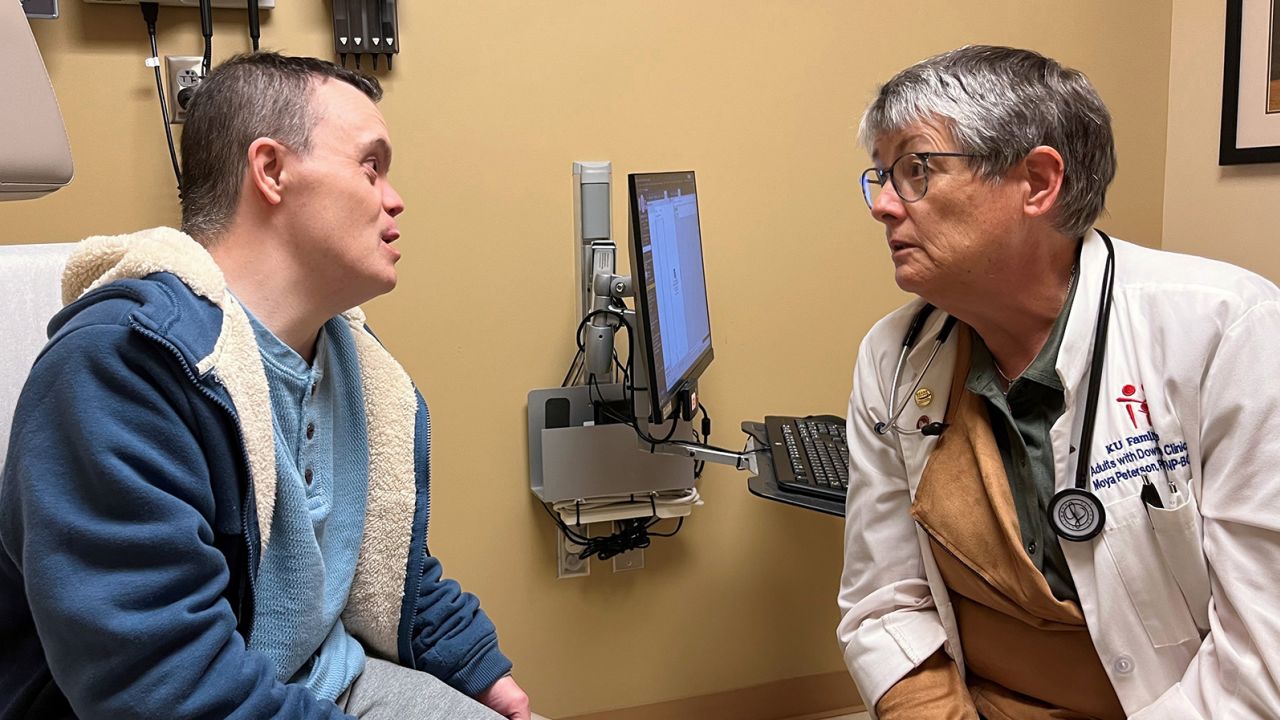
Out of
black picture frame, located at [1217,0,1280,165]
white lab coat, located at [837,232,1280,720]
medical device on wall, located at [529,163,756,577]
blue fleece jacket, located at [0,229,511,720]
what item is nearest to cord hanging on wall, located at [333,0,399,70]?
medical device on wall, located at [529,163,756,577]

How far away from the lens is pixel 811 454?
2039mm

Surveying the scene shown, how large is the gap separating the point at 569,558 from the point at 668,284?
73cm

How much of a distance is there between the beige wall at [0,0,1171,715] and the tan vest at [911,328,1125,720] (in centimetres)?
96

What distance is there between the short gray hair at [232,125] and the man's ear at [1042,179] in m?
0.94

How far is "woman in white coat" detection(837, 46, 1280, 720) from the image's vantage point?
125cm

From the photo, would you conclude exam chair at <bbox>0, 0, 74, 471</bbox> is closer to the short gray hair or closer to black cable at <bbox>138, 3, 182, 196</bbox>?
the short gray hair

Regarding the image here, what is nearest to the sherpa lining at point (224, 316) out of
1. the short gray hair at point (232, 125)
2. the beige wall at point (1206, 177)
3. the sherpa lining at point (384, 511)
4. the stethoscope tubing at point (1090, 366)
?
the short gray hair at point (232, 125)

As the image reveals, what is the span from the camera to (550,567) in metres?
2.29

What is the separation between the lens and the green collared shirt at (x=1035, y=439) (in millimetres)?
1372

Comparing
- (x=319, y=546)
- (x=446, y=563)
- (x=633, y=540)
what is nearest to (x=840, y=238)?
(x=633, y=540)

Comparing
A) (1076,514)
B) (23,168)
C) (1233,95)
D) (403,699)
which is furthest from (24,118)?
(1233,95)

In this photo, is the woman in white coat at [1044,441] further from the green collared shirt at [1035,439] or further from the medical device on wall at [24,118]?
the medical device on wall at [24,118]

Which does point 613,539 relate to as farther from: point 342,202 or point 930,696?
point 342,202

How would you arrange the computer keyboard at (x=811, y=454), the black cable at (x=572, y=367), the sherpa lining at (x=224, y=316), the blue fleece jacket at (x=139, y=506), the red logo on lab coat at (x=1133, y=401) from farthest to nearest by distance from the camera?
the black cable at (x=572, y=367), the computer keyboard at (x=811, y=454), the red logo on lab coat at (x=1133, y=401), the sherpa lining at (x=224, y=316), the blue fleece jacket at (x=139, y=506)
